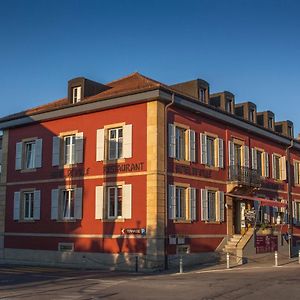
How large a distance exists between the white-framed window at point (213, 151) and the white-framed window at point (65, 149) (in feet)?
24.3

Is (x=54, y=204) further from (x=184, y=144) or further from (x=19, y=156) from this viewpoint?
(x=184, y=144)

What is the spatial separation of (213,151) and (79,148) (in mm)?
7940

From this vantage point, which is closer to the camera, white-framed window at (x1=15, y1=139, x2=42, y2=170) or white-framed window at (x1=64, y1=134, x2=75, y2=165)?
white-framed window at (x1=64, y1=134, x2=75, y2=165)

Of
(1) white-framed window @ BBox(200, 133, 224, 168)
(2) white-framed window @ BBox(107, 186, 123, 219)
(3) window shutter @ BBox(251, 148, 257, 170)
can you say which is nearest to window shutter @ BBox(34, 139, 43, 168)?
(2) white-framed window @ BBox(107, 186, 123, 219)

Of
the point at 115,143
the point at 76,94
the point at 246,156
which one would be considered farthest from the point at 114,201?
the point at 246,156

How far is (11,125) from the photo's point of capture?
33.4m

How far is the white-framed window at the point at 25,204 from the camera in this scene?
1236 inches

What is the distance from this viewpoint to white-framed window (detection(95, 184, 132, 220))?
26.8 m

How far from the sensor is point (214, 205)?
1196 inches

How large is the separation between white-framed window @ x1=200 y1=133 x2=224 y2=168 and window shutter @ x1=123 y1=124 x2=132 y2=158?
16.1 feet

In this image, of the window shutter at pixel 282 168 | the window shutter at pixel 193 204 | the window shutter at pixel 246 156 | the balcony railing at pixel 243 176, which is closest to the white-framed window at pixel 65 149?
the window shutter at pixel 193 204

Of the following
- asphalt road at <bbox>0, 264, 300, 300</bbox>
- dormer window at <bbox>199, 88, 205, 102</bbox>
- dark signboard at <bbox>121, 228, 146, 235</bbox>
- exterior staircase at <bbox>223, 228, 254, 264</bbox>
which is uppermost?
dormer window at <bbox>199, 88, 205, 102</bbox>

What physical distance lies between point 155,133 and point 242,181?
27.0 ft

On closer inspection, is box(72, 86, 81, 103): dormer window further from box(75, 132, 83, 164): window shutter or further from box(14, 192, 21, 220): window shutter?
box(14, 192, 21, 220): window shutter
